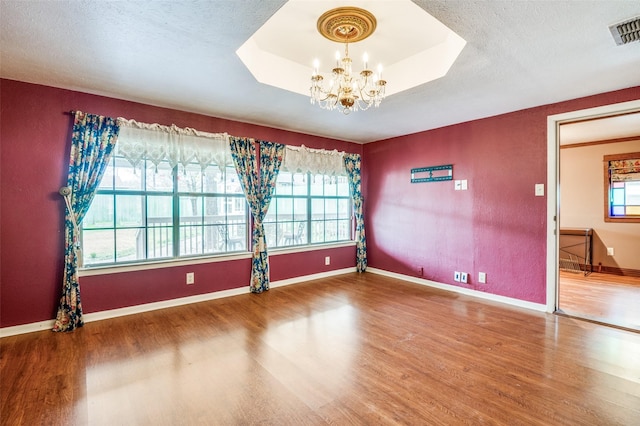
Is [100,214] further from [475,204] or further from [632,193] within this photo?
[632,193]

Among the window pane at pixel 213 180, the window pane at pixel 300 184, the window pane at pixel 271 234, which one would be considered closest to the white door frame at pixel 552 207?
the window pane at pixel 300 184

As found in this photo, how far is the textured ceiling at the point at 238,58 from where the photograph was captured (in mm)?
1846

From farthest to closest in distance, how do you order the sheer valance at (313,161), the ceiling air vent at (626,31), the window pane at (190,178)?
the sheer valance at (313,161)
the window pane at (190,178)
the ceiling air vent at (626,31)

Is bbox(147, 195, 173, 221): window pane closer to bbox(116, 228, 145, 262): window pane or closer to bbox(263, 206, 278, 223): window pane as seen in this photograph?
bbox(116, 228, 145, 262): window pane

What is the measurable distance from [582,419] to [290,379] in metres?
1.80

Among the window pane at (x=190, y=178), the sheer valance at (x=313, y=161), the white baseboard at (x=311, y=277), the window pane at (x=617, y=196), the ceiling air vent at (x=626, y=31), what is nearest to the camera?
the ceiling air vent at (x=626, y=31)

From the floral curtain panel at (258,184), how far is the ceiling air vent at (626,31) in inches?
Answer: 145

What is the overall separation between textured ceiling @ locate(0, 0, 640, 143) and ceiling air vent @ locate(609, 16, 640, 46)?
52mm

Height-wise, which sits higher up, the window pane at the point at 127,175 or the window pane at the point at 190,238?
the window pane at the point at 127,175

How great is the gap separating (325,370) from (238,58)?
2584 mm

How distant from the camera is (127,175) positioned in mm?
3510

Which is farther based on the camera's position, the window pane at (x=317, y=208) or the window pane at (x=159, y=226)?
the window pane at (x=317, y=208)

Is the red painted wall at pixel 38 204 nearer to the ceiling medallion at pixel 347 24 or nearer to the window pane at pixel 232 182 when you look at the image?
the window pane at pixel 232 182

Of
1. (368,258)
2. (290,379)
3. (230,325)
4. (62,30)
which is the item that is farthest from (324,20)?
(368,258)
